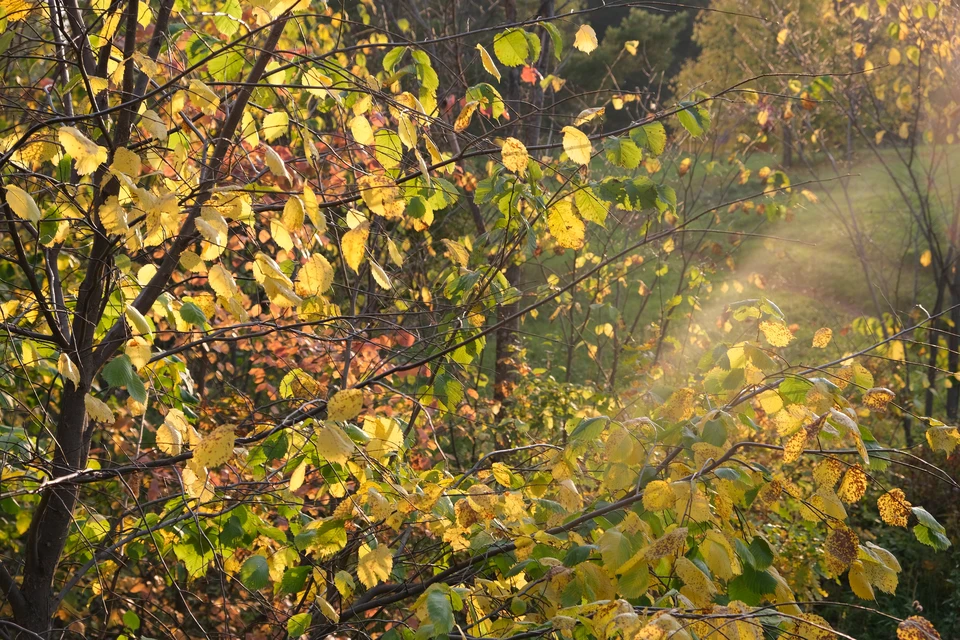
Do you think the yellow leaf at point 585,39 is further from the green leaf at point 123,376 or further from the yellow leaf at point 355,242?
the green leaf at point 123,376

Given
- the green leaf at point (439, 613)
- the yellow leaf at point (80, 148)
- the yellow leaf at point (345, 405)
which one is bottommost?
the green leaf at point (439, 613)

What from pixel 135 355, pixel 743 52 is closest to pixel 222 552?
pixel 135 355

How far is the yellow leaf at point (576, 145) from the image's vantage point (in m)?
2.15

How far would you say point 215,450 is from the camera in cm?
167

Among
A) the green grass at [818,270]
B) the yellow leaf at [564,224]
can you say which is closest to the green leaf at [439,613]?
the yellow leaf at [564,224]

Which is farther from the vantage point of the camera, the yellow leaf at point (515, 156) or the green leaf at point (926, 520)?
the yellow leaf at point (515, 156)

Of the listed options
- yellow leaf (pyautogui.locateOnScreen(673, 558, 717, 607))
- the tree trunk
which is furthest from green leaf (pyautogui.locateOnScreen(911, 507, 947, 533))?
the tree trunk

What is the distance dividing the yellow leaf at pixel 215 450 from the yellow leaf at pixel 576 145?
1.15 m

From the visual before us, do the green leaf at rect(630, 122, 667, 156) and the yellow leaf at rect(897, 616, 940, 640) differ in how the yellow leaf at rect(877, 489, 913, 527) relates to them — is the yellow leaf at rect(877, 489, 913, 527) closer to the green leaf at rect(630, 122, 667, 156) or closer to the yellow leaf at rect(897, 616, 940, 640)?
the yellow leaf at rect(897, 616, 940, 640)

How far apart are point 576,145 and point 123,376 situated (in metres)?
1.37

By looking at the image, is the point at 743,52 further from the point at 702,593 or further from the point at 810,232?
the point at 702,593

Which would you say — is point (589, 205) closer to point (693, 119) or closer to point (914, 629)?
point (693, 119)

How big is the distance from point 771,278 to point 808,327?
150 cm

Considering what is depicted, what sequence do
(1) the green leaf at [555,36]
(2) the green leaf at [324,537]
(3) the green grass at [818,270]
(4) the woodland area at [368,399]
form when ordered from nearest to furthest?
(4) the woodland area at [368,399]
(2) the green leaf at [324,537]
(1) the green leaf at [555,36]
(3) the green grass at [818,270]
